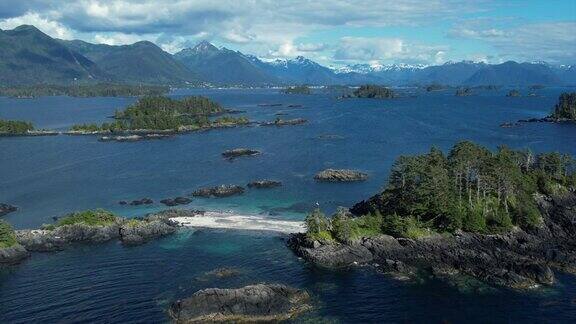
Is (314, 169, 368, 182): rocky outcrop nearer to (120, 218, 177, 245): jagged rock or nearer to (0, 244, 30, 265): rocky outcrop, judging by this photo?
(120, 218, 177, 245): jagged rock

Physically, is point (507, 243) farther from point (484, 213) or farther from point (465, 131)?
point (465, 131)

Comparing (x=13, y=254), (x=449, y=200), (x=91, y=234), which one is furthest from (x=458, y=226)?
(x=13, y=254)

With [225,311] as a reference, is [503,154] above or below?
above

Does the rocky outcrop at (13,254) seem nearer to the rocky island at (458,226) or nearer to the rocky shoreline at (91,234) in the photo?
the rocky shoreline at (91,234)

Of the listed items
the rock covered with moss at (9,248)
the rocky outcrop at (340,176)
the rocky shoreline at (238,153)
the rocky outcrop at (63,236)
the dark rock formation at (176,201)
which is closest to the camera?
the rock covered with moss at (9,248)

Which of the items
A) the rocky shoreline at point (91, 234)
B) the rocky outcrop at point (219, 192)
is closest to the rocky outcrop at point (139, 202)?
the rocky outcrop at point (219, 192)

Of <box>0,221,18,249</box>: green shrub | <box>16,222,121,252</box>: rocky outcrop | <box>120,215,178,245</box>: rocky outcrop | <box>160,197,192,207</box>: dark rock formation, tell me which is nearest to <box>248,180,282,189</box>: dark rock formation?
<box>160,197,192,207</box>: dark rock formation

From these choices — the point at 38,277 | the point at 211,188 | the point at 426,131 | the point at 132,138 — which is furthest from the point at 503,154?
the point at 132,138
